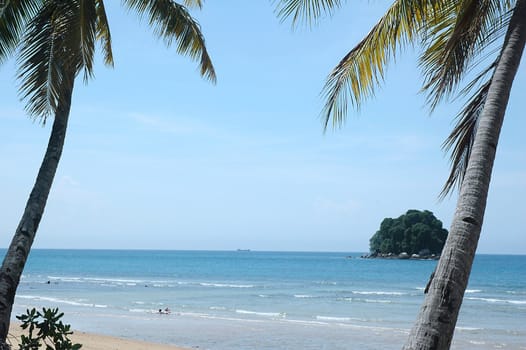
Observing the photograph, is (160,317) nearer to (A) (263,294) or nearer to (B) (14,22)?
(A) (263,294)

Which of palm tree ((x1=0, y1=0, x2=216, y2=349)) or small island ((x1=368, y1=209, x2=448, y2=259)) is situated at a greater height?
small island ((x1=368, y1=209, x2=448, y2=259))

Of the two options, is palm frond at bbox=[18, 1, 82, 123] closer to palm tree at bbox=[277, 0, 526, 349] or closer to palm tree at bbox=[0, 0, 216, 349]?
palm tree at bbox=[0, 0, 216, 349]

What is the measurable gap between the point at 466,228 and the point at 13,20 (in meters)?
6.38

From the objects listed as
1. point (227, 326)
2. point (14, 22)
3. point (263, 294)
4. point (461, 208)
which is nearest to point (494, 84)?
point (461, 208)

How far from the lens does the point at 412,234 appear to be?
10712cm

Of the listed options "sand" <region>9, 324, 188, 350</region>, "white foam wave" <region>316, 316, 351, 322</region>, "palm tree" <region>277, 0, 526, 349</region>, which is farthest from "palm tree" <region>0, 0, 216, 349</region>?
"white foam wave" <region>316, 316, 351, 322</region>

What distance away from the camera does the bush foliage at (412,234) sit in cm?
9956

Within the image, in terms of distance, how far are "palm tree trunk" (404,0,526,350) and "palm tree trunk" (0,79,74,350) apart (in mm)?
4810

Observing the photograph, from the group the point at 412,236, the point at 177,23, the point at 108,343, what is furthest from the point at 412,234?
the point at 177,23

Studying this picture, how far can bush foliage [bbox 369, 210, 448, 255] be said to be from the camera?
99.6 meters

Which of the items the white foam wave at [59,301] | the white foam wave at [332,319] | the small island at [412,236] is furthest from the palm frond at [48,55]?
the small island at [412,236]

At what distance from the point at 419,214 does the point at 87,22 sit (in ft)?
309

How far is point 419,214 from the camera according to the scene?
9881cm

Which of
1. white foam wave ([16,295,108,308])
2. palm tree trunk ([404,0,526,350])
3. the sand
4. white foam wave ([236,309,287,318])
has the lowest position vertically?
the sand
